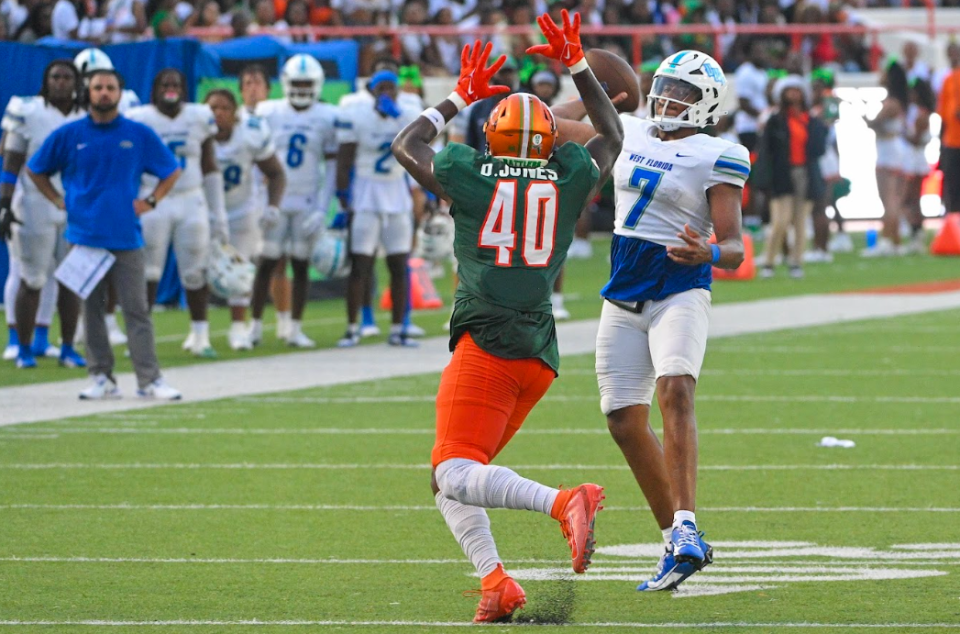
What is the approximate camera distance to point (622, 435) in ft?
20.6

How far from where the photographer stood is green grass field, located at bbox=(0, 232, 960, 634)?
5809mm

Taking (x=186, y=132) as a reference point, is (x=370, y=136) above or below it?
below

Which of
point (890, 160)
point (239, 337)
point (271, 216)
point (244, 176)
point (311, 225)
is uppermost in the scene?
point (244, 176)

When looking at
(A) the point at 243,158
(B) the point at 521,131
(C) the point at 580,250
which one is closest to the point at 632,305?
(B) the point at 521,131

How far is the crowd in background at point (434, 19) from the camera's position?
2067 cm

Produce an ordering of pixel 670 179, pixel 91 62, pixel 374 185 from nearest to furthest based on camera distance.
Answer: pixel 670 179, pixel 91 62, pixel 374 185

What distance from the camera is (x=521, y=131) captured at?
5684 mm

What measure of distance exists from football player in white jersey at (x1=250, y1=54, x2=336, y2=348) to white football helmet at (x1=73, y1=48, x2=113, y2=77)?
208 centimetres

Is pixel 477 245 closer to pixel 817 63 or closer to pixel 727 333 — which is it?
pixel 727 333

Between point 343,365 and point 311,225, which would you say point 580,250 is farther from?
point 343,365

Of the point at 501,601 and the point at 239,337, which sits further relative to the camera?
the point at 239,337

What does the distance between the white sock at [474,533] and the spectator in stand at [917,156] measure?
19101 mm

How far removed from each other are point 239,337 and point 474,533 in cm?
862

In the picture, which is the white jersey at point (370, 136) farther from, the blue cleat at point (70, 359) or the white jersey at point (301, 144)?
the blue cleat at point (70, 359)
